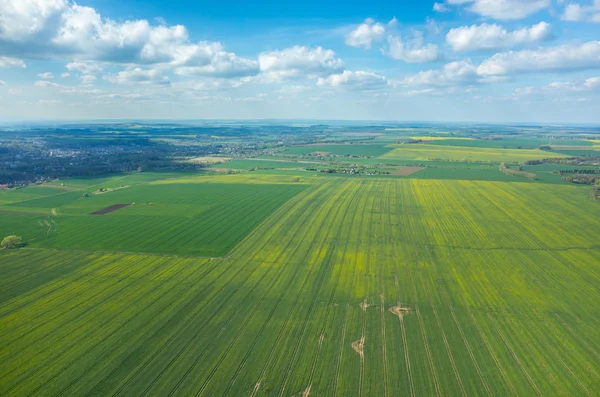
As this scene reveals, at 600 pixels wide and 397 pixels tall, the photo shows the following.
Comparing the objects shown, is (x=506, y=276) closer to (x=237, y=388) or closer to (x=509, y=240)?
(x=509, y=240)

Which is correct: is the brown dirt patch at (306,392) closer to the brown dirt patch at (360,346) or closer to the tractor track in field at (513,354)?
the brown dirt patch at (360,346)

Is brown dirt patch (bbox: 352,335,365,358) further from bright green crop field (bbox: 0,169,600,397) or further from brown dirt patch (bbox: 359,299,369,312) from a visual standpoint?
brown dirt patch (bbox: 359,299,369,312)

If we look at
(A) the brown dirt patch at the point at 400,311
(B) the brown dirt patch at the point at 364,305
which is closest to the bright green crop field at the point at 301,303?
(A) the brown dirt patch at the point at 400,311

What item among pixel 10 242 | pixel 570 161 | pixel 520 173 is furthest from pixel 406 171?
pixel 10 242

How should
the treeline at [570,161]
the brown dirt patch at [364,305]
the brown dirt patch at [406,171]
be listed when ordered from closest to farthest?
the brown dirt patch at [364,305]
the brown dirt patch at [406,171]
the treeline at [570,161]

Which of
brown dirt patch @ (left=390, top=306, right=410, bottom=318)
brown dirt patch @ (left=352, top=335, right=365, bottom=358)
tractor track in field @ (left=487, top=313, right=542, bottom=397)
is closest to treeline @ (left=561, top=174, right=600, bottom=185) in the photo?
tractor track in field @ (left=487, top=313, right=542, bottom=397)

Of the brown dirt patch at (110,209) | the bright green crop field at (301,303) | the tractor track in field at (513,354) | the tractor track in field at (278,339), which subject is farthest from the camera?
the brown dirt patch at (110,209)

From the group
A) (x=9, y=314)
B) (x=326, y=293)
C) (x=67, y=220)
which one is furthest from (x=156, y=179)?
(x=326, y=293)
